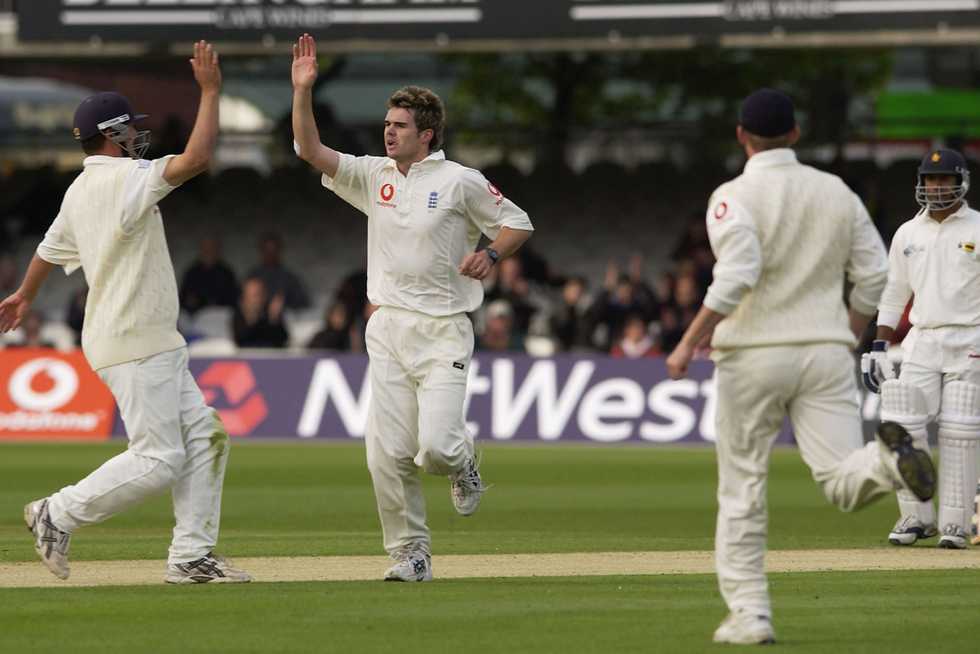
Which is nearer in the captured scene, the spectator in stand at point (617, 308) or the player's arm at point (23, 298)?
the player's arm at point (23, 298)

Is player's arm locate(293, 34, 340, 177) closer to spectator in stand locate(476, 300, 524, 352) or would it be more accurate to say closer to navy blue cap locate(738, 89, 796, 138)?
navy blue cap locate(738, 89, 796, 138)

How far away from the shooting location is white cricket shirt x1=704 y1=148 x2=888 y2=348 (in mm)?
6984

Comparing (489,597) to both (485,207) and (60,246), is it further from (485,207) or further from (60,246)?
(60,246)

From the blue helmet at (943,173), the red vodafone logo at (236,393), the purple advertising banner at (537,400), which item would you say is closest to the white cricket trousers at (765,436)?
the blue helmet at (943,173)

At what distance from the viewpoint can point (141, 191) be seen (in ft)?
27.8

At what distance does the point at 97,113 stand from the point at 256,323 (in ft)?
46.8

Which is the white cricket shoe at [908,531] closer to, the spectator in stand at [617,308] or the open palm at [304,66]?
the open palm at [304,66]

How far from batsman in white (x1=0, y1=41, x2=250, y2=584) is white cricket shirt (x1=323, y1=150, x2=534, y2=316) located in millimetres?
933

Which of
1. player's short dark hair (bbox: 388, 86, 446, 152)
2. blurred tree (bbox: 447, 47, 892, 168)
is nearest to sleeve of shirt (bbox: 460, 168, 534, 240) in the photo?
player's short dark hair (bbox: 388, 86, 446, 152)

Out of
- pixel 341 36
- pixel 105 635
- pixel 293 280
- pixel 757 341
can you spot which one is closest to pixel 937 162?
pixel 757 341

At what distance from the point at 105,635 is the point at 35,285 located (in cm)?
243

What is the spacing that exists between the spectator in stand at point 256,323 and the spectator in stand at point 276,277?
213cm

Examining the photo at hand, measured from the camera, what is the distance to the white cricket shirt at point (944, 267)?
11.2 m

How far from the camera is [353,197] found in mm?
9039
